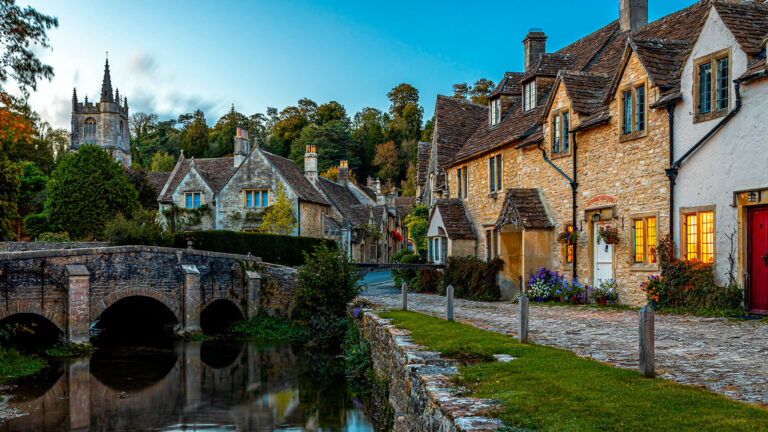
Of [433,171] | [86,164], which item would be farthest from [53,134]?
[433,171]

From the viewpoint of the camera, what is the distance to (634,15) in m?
21.5

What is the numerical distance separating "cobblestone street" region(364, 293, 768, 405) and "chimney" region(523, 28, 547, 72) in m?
13.8

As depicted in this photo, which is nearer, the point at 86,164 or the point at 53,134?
the point at 86,164

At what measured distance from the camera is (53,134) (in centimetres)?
8806

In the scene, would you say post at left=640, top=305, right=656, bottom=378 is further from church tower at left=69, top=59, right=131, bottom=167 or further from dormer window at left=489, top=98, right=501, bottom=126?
church tower at left=69, top=59, right=131, bottom=167

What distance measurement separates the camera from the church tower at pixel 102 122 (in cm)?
7425

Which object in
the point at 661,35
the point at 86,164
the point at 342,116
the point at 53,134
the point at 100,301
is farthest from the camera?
the point at 342,116

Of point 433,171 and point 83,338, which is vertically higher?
point 433,171

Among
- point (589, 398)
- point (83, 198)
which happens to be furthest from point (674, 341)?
point (83, 198)

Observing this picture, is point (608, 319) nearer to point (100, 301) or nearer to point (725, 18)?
point (725, 18)

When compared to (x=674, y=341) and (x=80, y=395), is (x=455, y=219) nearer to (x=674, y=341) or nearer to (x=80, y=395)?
(x=80, y=395)

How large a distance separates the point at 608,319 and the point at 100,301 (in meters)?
15.9

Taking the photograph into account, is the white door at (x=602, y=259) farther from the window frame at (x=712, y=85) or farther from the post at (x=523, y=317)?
the post at (x=523, y=317)

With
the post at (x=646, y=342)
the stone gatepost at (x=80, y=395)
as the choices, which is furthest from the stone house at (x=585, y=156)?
the stone gatepost at (x=80, y=395)
